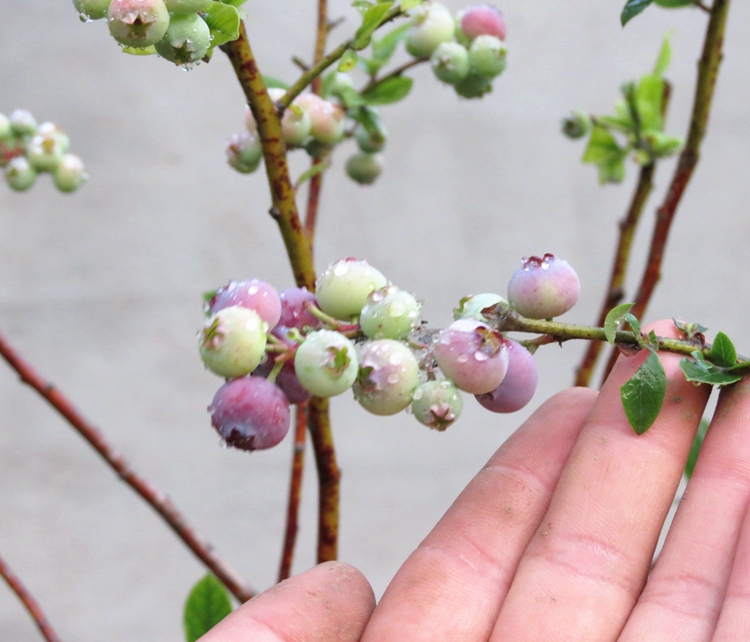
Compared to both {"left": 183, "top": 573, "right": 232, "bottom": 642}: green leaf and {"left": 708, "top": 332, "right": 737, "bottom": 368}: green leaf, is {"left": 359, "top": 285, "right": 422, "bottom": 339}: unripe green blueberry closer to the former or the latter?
{"left": 708, "top": 332, "right": 737, "bottom": 368}: green leaf

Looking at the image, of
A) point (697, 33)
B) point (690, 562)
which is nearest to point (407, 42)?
point (690, 562)

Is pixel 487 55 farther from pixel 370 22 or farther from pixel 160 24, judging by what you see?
pixel 160 24

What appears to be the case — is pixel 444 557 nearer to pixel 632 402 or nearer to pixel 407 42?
pixel 632 402

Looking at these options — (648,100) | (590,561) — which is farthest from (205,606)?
(648,100)

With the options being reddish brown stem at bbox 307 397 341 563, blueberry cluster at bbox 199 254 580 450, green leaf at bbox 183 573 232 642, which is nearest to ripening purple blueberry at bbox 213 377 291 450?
blueberry cluster at bbox 199 254 580 450

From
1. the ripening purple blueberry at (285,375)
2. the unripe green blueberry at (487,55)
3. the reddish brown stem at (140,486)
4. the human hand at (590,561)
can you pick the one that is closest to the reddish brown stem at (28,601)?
the reddish brown stem at (140,486)
